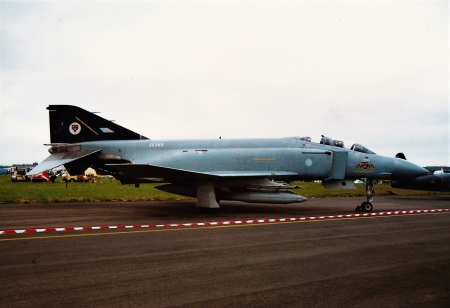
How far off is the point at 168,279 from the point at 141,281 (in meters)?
0.35

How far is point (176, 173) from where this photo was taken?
487 inches

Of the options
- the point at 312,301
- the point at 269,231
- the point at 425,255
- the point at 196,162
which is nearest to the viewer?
the point at 312,301

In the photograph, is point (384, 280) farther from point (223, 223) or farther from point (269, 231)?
point (223, 223)

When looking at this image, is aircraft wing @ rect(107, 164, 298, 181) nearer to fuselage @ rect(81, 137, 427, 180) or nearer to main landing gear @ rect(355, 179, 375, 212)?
fuselage @ rect(81, 137, 427, 180)

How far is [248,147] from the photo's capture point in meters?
14.3

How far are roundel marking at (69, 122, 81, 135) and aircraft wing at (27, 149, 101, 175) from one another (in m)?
0.97

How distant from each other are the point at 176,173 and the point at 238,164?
104 inches

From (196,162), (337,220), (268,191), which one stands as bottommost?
(337,220)

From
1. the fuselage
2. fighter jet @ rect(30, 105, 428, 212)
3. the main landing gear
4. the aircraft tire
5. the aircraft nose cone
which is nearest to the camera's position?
the aircraft tire

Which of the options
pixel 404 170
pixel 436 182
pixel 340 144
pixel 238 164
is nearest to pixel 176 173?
pixel 238 164

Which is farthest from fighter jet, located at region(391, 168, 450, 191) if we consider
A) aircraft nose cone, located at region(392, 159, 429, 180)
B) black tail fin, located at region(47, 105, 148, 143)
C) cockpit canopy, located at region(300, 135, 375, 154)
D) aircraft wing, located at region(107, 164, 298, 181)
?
black tail fin, located at region(47, 105, 148, 143)

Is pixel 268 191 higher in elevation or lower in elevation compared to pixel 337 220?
higher

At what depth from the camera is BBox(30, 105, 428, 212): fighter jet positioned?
13016 millimetres

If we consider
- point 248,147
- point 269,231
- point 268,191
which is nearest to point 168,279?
point 269,231
